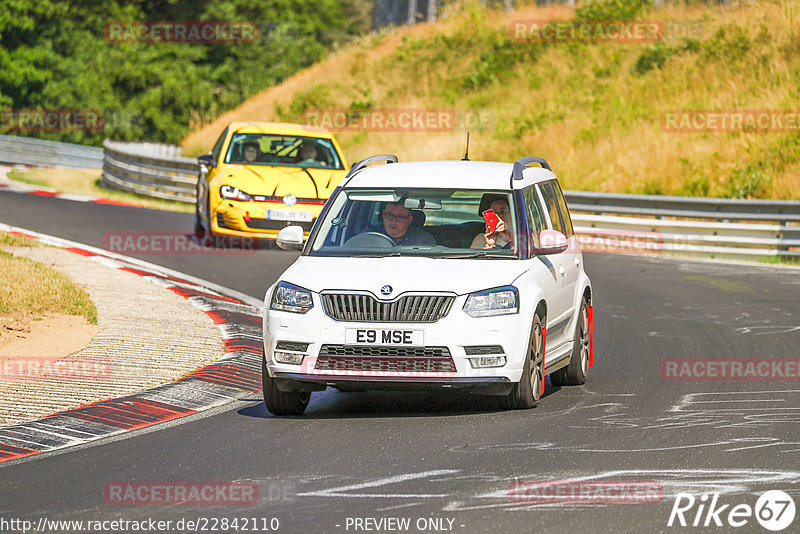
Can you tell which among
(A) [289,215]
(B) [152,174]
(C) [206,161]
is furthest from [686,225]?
(B) [152,174]

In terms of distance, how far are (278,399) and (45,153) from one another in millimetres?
35345

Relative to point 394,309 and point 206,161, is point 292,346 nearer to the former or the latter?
point 394,309

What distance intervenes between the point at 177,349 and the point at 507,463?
5.00 meters

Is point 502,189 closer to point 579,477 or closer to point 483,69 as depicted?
point 579,477

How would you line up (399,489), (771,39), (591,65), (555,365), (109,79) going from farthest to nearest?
(109,79) → (591,65) → (771,39) → (555,365) → (399,489)

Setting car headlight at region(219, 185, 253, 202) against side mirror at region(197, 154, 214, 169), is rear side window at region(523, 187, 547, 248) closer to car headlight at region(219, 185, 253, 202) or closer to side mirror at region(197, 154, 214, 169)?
car headlight at region(219, 185, 253, 202)

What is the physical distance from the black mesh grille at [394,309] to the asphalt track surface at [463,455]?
707 millimetres

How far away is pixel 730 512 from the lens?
632 centimetres

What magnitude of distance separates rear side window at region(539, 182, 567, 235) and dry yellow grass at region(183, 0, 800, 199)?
17.1 m

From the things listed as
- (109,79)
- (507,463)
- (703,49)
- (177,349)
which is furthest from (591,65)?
(507,463)

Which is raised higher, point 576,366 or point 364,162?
point 364,162

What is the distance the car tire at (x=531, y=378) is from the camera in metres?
8.96

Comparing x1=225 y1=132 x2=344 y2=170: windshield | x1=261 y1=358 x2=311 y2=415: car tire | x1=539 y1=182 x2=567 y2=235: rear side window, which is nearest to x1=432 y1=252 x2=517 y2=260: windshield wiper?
x1=539 y1=182 x2=567 y2=235: rear side window

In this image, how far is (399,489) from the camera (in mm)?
6848
